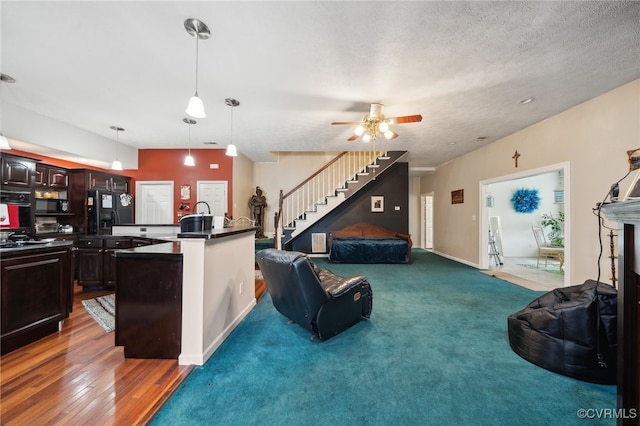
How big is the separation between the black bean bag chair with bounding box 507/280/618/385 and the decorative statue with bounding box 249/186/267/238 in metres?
6.64

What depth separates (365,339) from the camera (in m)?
2.54

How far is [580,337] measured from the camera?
192 centimetres

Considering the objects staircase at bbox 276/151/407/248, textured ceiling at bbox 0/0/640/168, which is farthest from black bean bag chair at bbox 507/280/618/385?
staircase at bbox 276/151/407/248

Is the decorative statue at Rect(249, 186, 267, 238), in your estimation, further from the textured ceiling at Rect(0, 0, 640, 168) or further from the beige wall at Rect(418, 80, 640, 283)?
the beige wall at Rect(418, 80, 640, 283)

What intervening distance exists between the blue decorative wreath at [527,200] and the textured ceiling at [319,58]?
3.91 metres

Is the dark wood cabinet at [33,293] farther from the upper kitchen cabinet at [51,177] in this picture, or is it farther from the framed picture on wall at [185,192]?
the framed picture on wall at [185,192]

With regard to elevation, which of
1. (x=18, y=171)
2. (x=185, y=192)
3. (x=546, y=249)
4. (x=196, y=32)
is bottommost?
(x=546, y=249)

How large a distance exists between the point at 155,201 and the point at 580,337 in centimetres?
761

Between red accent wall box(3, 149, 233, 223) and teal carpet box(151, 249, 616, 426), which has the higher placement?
red accent wall box(3, 149, 233, 223)

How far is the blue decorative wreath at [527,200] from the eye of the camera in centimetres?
715

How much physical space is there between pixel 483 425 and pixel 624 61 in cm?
375

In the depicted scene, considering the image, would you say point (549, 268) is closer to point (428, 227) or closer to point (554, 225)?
point (554, 225)

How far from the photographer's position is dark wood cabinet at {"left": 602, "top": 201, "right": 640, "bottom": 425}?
1058 millimetres

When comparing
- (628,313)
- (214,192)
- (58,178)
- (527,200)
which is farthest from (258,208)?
(527,200)
